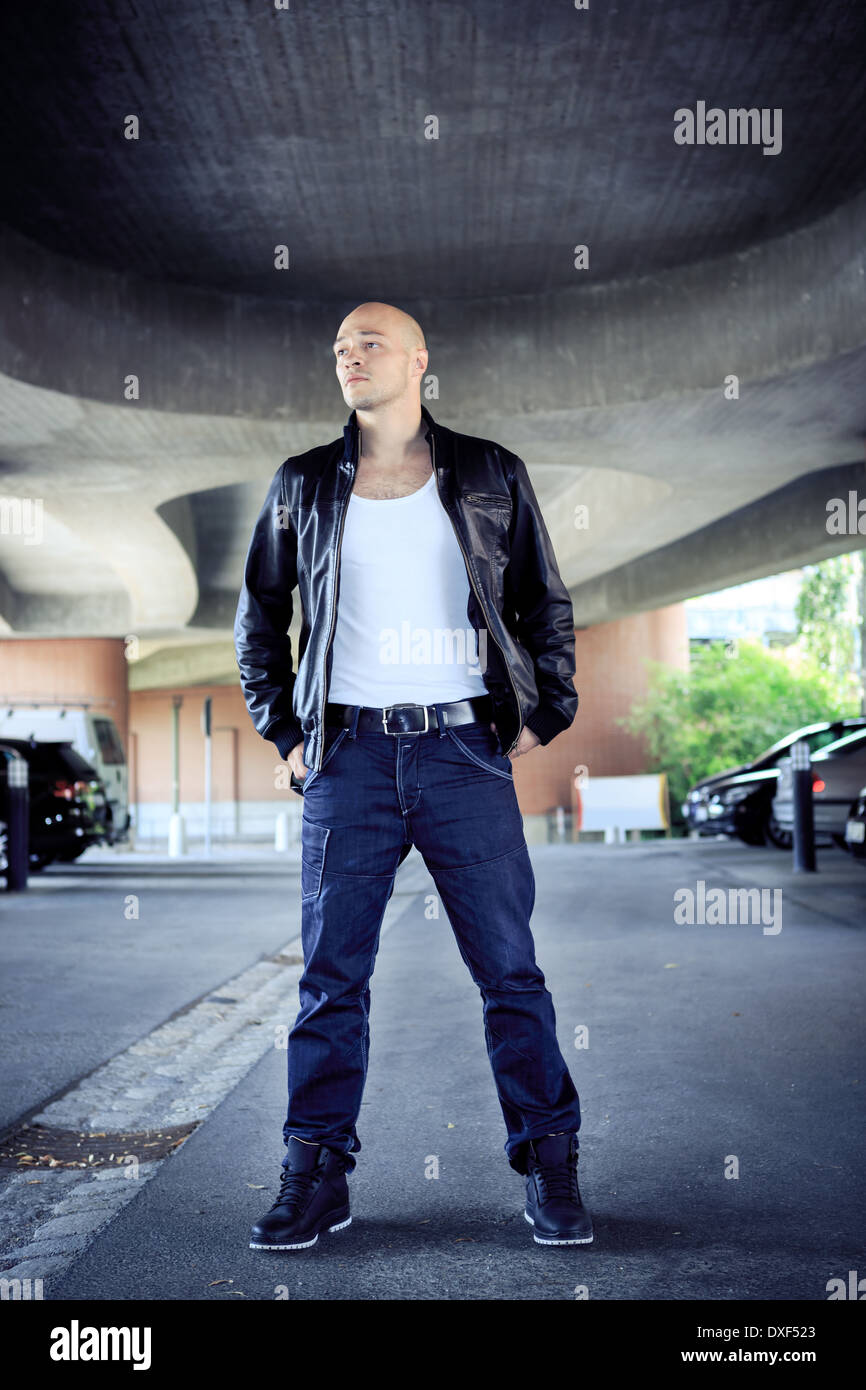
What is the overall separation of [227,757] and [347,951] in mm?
43339

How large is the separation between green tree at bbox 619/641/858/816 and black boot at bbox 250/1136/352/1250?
30.0 m

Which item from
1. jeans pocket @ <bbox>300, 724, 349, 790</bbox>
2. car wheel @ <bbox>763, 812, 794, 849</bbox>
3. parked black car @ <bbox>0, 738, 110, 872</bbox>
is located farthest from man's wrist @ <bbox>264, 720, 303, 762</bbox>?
car wheel @ <bbox>763, 812, 794, 849</bbox>

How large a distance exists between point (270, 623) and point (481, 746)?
674 millimetres

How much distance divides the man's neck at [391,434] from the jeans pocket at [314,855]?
0.96 meters

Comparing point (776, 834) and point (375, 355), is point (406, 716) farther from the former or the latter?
point (776, 834)

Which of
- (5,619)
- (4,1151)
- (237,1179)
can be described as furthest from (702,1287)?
(5,619)

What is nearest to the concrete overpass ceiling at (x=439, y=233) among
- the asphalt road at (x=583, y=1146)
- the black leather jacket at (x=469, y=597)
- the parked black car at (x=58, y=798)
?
the parked black car at (x=58, y=798)

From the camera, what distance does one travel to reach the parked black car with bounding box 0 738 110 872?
15359mm

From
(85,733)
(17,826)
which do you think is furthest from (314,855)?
(85,733)

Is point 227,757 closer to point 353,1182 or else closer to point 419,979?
point 419,979

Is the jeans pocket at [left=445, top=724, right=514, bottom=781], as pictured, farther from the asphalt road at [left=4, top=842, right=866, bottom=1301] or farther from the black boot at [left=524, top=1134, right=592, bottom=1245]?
the asphalt road at [left=4, top=842, right=866, bottom=1301]

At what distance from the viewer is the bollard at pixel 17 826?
13336 millimetres

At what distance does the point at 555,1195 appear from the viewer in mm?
2838

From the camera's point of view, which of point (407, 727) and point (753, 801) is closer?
point (407, 727)
